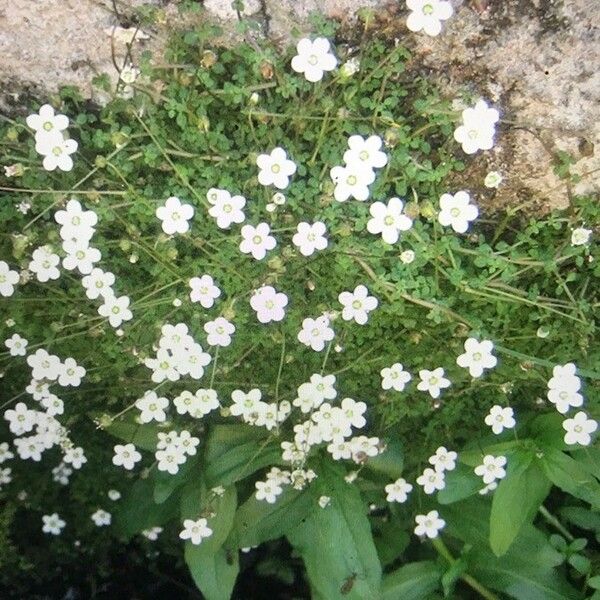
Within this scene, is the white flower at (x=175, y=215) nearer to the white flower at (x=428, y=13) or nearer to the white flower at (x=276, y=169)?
the white flower at (x=276, y=169)

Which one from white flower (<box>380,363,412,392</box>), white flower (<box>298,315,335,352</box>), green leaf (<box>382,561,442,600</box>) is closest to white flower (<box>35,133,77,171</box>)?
white flower (<box>298,315,335,352</box>)

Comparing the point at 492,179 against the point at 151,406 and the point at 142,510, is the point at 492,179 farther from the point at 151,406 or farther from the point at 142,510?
the point at 142,510

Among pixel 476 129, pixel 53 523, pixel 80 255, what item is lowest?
pixel 53 523

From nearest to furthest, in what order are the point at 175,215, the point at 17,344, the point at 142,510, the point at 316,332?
the point at 175,215, the point at 316,332, the point at 17,344, the point at 142,510

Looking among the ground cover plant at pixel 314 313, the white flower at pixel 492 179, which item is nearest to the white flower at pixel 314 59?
the ground cover plant at pixel 314 313

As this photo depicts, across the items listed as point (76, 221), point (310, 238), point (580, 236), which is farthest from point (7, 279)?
point (580, 236)

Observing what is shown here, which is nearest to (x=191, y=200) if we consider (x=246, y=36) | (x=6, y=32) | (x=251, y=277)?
(x=251, y=277)
